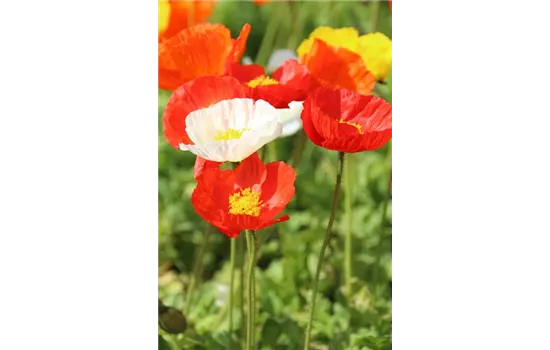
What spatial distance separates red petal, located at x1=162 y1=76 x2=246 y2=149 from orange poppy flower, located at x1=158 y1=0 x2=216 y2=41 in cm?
8

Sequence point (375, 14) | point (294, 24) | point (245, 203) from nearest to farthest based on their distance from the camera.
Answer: point (245, 203), point (375, 14), point (294, 24)

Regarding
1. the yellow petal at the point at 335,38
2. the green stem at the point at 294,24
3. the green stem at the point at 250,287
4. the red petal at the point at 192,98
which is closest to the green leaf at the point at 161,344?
the green stem at the point at 250,287

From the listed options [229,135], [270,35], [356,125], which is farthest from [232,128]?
[270,35]

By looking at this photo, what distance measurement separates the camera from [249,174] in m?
0.76

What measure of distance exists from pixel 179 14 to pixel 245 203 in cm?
25

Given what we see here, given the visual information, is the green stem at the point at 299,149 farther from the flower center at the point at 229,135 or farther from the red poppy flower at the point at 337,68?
the flower center at the point at 229,135

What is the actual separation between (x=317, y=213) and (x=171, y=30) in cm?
48

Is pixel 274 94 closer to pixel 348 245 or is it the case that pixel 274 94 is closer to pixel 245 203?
pixel 245 203

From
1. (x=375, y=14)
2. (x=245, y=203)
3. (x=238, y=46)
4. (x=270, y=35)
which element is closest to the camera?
(x=245, y=203)

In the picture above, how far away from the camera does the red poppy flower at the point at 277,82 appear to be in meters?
0.78

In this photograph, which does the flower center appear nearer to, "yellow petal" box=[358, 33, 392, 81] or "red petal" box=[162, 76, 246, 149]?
"red petal" box=[162, 76, 246, 149]
